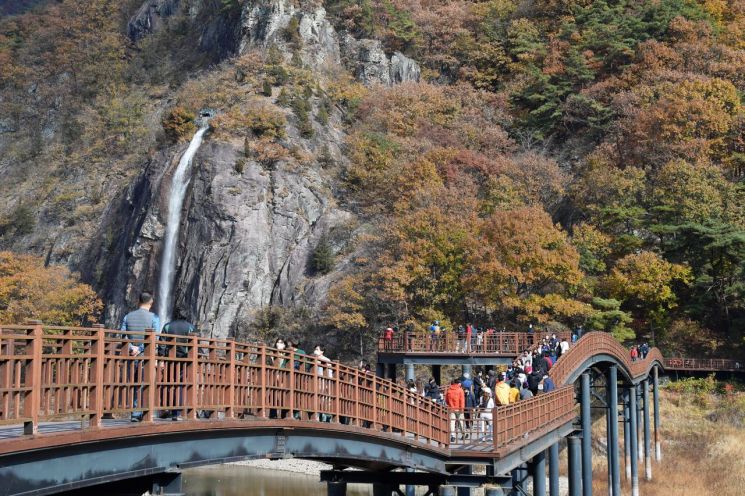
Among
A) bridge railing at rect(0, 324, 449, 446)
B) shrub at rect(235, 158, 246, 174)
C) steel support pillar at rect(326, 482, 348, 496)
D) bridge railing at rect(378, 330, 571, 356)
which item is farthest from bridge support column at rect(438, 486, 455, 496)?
shrub at rect(235, 158, 246, 174)

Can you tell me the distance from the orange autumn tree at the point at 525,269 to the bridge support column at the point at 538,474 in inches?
901

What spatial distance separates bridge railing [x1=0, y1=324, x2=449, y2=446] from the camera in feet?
35.3

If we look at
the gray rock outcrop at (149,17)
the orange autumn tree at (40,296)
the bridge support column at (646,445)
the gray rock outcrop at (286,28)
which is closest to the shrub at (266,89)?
the gray rock outcrop at (286,28)

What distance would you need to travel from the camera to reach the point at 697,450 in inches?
1802

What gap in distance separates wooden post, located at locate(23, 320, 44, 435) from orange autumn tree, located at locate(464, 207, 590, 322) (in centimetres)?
4054

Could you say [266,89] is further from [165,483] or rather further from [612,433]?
[165,483]

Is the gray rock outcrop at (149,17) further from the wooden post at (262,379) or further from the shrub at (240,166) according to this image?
the wooden post at (262,379)

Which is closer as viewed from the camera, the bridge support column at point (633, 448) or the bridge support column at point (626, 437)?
the bridge support column at point (633, 448)

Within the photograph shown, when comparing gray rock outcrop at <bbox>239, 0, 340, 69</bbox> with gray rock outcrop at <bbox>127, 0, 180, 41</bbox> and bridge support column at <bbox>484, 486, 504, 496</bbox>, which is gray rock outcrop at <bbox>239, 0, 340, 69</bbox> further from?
bridge support column at <bbox>484, 486, 504, 496</bbox>

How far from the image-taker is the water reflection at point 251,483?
148 feet

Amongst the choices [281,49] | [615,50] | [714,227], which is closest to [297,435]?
[714,227]

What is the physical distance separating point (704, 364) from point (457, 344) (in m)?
18.8

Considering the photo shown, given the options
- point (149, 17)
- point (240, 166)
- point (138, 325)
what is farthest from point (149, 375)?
point (149, 17)

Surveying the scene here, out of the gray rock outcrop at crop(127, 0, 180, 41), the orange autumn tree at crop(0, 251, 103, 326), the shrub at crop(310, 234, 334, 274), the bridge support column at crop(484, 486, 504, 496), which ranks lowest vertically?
the bridge support column at crop(484, 486, 504, 496)
